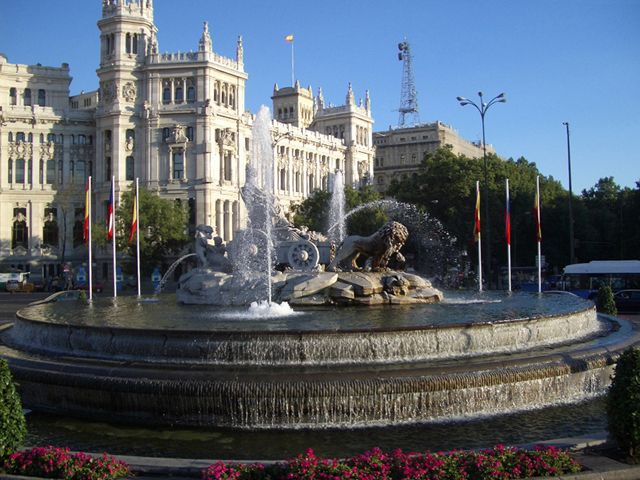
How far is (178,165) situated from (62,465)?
2735 inches

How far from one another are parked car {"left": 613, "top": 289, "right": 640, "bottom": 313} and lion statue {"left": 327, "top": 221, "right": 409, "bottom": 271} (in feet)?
58.0

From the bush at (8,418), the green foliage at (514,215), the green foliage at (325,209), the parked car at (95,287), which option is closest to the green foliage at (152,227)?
the parked car at (95,287)

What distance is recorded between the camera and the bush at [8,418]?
32.2 feet

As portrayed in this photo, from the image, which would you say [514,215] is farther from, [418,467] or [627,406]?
[418,467]

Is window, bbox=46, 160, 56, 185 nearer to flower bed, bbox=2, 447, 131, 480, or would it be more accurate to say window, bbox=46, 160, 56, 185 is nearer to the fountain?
the fountain

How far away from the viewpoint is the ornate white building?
7594cm

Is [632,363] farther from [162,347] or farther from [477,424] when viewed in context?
[162,347]

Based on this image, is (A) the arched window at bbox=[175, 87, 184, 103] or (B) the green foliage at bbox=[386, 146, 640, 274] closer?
(B) the green foliage at bbox=[386, 146, 640, 274]

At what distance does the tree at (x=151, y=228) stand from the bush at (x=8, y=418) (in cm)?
5326

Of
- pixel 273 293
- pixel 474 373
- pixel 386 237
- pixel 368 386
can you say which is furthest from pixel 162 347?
pixel 386 237

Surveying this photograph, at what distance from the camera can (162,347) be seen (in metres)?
15.8

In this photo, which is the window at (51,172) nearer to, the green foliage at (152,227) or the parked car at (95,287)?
the parked car at (95,287)

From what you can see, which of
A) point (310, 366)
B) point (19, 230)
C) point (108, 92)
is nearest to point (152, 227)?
point (108, 92)

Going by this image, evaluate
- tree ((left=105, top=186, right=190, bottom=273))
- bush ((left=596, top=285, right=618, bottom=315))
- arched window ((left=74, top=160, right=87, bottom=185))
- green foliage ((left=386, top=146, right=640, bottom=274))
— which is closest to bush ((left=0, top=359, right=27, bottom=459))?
bush ((left=596, top=285, right=618, bottom=315))
